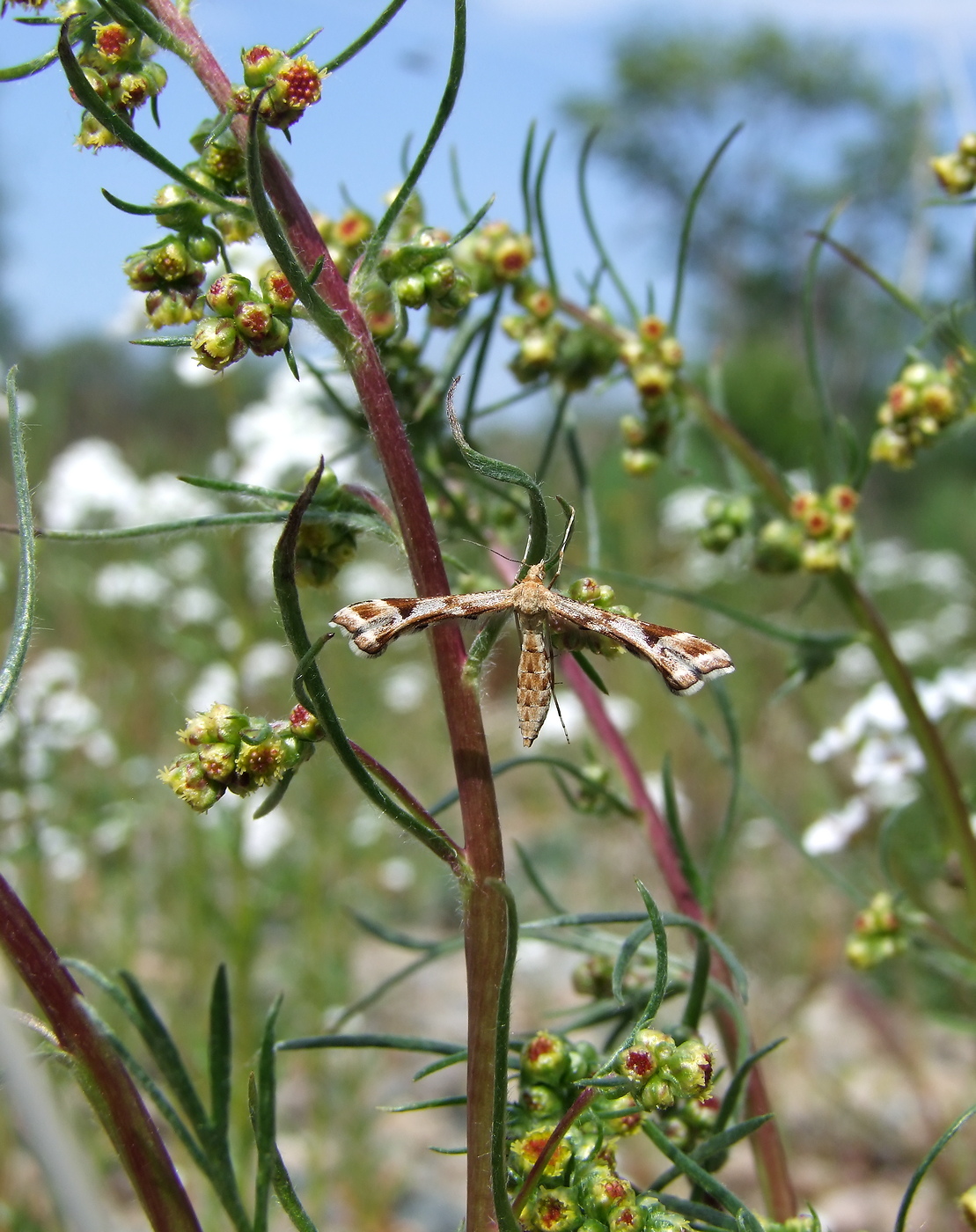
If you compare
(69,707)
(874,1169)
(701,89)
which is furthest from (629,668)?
(701,89)

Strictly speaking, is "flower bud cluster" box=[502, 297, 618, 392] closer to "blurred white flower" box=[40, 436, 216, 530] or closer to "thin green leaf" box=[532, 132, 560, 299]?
"thin green leaf" box=[532, 132, 560, 299]

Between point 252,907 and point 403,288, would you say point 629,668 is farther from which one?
point 403,288

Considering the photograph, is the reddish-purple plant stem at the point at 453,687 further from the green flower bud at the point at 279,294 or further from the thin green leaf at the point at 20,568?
the thin green leaf at the point at 20,568

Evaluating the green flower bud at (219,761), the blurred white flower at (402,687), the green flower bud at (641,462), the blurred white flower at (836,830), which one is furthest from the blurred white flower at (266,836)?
the green flower bud at (219,761)

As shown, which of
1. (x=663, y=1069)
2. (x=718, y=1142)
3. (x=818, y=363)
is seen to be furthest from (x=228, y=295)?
(x=818, y=363)

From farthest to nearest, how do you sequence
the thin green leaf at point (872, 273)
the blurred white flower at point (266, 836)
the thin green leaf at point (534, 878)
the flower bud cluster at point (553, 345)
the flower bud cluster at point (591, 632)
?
the blurred white flower at point (266, 836) < the flower bud cluster at point (553, 345) < the thin green leaf at point (872, 273) < the thin green leaf at point (534, 878) < the flower bud cluster at point (591, 632)

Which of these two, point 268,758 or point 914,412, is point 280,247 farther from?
point 914,412
